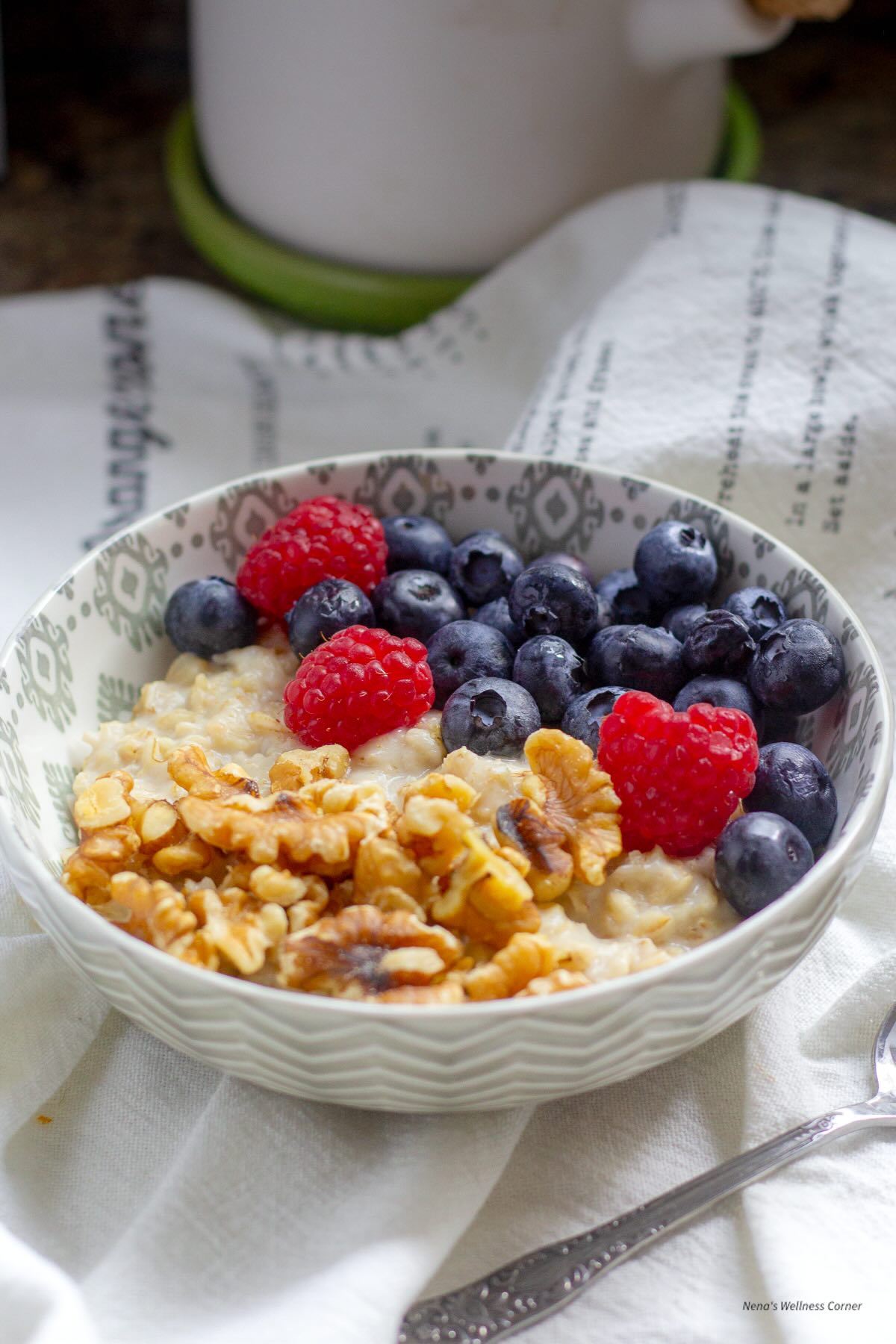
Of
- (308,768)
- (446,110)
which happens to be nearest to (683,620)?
(308,768)

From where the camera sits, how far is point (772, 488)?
1513 mm

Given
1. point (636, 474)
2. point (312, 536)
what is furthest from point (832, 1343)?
point (636, 474)

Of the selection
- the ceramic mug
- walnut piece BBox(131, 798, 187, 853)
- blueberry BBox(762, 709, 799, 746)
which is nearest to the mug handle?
the ceramic mug

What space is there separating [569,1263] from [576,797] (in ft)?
1.14

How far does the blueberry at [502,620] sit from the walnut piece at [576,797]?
189mm

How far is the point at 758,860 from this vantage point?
3.28 feet

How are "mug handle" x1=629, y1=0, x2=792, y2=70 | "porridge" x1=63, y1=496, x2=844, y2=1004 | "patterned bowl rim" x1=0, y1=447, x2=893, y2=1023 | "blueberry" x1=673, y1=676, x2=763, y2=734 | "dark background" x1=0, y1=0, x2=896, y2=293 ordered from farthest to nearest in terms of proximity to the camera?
"dark background" x1=0, y1=0, x2=896, y2=293 → "mug handle" x1=629, y1=0, x2=792, y2=70 → "blueberry" x1=673, y1=676, x2=763, y2=734 → "porridge" x1=63, y1=496, x2=844, y2=1004 → "patterned bowl rim" x1=0, y1=447, x2=893, y2=1023

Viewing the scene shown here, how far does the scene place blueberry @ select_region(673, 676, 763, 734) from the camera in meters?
1.18

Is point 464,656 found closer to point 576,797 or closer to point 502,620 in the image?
point 502,620

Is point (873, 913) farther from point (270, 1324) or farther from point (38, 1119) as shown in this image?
point (38, 1119)

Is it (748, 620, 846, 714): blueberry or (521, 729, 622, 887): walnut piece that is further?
(748, 620, 846, 714): blueberry

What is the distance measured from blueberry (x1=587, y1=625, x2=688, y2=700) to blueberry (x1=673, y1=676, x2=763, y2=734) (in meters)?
0.02

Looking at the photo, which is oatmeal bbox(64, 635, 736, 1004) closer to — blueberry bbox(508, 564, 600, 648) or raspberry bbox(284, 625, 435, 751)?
raspberry bbox(284, 625, 435, 751)

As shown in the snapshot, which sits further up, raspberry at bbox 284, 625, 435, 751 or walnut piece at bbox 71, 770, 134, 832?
raspberry at bbox 284, 625, 435, 751
